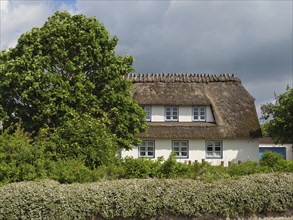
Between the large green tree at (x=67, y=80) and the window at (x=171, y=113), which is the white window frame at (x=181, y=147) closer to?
the window at (x=171, y=113)

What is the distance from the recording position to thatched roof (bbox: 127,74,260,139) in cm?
3553

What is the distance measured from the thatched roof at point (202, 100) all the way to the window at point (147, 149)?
3.17ft

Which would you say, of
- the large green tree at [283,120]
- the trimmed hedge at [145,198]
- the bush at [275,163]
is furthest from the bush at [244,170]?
the large green tree at [283,120]

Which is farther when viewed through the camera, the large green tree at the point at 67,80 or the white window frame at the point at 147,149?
the white window frame at the point at 147,149

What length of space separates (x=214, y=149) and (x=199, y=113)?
3.25 meters

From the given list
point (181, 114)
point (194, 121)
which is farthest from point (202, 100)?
point (181, 114)

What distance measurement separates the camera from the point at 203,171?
16125 mm

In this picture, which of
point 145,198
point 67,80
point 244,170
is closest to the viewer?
point 145,198

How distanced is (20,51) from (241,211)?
16.9 metres

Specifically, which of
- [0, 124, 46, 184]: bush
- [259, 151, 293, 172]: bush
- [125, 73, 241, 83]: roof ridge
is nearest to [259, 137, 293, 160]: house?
[125, 73, 241, 83]: roof ridge

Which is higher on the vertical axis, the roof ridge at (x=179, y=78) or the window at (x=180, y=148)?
the roof ridge at (x=179, y=78)

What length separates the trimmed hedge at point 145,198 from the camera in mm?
12461

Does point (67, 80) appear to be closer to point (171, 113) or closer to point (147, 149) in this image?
point (147, 149)

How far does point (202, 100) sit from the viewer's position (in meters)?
37.0
